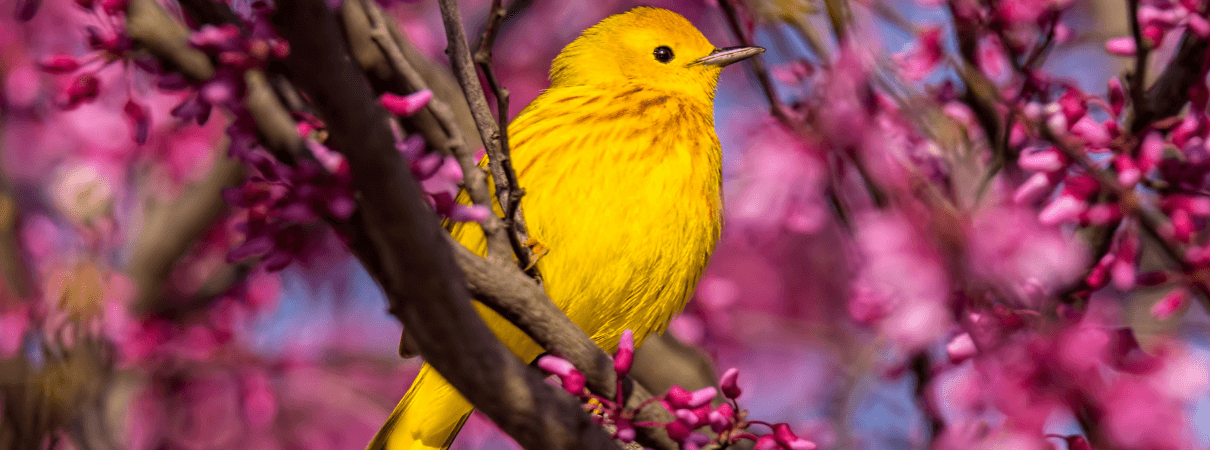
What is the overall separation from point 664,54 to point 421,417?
1628 mm

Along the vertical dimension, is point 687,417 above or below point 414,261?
below

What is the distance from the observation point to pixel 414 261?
1.40 metres

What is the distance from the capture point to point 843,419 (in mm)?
3609

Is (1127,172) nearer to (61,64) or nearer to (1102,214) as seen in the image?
(1102,214)

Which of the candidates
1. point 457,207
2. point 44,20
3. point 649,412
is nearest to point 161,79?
point 457,207

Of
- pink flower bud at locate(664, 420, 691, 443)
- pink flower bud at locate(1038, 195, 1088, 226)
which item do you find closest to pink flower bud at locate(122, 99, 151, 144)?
pink flower bud at locate(664, 420, 691, 443)

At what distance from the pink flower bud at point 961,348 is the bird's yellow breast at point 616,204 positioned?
0.84 m

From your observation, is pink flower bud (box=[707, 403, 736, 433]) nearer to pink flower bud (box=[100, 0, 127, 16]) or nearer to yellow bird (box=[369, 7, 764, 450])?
yellow bird (box=[369, 7, 764, 450])

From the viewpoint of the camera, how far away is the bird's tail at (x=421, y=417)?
9.84 feet

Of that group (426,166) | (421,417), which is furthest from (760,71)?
(421,417)

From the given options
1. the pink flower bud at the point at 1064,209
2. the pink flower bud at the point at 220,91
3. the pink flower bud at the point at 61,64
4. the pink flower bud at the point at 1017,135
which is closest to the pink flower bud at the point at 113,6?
the pink flower bud at the point at 61,64

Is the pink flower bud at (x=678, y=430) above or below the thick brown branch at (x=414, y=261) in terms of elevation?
below

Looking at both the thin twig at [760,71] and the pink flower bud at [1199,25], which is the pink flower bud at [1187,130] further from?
the thin twig at [760,71]

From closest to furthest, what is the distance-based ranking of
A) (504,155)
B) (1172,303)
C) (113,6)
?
(113,6) < (504,155) < (1172,303)
